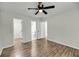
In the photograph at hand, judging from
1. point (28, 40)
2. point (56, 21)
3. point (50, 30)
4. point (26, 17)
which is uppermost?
point (26, 17)

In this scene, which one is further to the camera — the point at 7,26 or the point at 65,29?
the point at 65,29

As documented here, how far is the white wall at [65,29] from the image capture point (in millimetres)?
2537

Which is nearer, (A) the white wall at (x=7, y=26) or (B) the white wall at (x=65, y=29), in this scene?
(A) the white wall at (x=7, y=26)

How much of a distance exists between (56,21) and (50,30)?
0.35m

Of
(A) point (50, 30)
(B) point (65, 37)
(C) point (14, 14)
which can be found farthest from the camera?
(B) point (65, 37)

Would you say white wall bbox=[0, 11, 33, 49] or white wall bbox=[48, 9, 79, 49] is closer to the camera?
white wall bbox=[0, 11, 33, 49]

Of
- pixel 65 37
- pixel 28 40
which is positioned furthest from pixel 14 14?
pixel 65 37

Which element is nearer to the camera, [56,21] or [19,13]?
[19,13]

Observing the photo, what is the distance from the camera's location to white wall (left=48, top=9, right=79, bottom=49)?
2537 mm

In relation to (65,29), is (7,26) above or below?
above

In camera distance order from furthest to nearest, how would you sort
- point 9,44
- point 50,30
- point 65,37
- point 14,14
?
1. point 65,37
2. point 50,30
3. point 9,44
4. point 14,14

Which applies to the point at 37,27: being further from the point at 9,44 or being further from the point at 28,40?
the point at 9,44

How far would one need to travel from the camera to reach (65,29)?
103 inches

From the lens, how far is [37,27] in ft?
7.84
